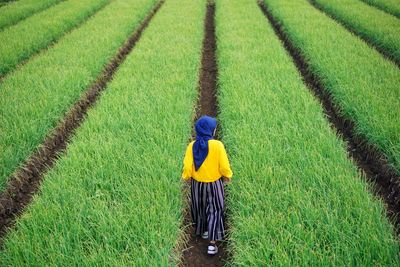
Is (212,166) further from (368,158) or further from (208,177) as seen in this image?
(368,158)

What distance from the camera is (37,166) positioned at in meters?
4.36

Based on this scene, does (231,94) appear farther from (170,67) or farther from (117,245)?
(117,245)

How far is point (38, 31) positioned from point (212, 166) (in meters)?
8.44

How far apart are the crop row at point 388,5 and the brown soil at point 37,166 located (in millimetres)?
9143

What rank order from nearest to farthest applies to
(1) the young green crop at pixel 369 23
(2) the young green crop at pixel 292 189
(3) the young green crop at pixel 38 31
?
1. (2) the young green crop at pixel 292 189
2. (1) the young green crop at pixel 369 23
3. (3) the young green crop at pixel 38 31

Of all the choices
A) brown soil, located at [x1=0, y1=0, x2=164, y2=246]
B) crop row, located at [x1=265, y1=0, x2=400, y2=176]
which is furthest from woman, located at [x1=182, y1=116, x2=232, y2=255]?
crop row, located at [x1=265, y1=0, x2=400, y2=176]

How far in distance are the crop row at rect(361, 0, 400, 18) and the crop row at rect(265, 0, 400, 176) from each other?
2744 mm

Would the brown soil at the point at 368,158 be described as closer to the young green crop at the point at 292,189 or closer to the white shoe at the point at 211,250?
the young green crop at the point at 292,189

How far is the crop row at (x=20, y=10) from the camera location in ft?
37.6

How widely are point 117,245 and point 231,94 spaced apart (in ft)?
10.7

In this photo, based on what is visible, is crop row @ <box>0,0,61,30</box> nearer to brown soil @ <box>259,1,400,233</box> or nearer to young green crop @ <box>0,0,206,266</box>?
young green crop @ <box>0,0,206,266</box>

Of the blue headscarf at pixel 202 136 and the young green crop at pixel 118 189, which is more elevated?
the blue headscarf at pixel 202 136

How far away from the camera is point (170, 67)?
6664 millimetres

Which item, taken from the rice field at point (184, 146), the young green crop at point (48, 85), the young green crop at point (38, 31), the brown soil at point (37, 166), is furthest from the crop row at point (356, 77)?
the young green crop at point (38, 31)
